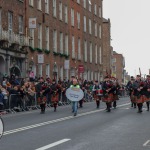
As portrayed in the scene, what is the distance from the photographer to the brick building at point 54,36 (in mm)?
44000

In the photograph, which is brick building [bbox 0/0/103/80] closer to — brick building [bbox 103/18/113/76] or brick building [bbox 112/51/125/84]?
brick building [bbox 103/18/113/76]

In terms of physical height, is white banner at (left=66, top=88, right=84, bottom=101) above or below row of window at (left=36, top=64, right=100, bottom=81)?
below

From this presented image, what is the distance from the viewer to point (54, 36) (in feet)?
181

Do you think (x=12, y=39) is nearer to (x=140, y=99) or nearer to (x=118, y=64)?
(x=140, y=99)

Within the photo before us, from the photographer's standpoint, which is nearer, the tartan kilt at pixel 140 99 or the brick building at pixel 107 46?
the tartan kilt at pixel 140 99

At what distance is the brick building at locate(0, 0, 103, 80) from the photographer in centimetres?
4400

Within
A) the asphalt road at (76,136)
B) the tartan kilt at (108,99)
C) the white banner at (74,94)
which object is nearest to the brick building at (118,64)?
the tartan kilt at (108,99)

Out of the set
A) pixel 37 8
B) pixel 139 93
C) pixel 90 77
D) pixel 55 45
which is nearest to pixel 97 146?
pixel 139 93

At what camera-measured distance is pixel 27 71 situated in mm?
45719

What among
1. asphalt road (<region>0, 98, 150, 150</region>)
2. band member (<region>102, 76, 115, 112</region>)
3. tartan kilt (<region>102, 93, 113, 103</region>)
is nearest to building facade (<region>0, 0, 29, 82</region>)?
band member (<region>102, 76, 115, 112</region>)

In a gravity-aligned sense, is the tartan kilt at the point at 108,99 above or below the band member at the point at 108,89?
below

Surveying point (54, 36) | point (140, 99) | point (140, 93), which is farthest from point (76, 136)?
point (54, 36)

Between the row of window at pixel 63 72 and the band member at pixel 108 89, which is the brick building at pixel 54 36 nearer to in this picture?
the row of window at pixel 63 72

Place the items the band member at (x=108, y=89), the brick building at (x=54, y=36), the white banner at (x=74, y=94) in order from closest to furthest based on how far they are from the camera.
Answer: the white banner at (x=74, y=94)
the band member at (x=108, y=89)
the brick building at (x=54, y=36)
